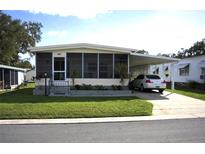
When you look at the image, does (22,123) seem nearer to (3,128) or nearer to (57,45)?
(3,128)

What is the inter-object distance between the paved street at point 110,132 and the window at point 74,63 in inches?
350

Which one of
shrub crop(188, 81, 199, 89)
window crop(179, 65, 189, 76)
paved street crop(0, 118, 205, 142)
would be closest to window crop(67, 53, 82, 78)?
paved street crop(0, 118, 205, 142)

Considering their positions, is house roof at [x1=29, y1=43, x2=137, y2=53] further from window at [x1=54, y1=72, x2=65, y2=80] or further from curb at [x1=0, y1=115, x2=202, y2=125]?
curb at [x1=0, y1=115, x2=202, y2=125]

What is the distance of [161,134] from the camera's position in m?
6.83

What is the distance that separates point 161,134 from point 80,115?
3.94 meters

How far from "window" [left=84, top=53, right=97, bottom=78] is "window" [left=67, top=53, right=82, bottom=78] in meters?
0.43

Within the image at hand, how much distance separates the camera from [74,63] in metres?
17.0

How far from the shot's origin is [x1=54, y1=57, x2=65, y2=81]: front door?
16.9m

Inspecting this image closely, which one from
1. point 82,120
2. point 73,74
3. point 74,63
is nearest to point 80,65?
point 74,63

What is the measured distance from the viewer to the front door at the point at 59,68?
55.4ft

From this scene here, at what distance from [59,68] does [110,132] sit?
10663 millimetres

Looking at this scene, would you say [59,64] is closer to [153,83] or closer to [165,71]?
[153,83]

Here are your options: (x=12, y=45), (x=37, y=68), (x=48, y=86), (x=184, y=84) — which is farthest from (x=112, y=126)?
(x=12, y=45)

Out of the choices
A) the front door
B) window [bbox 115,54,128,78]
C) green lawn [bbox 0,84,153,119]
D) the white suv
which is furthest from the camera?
the white suv
